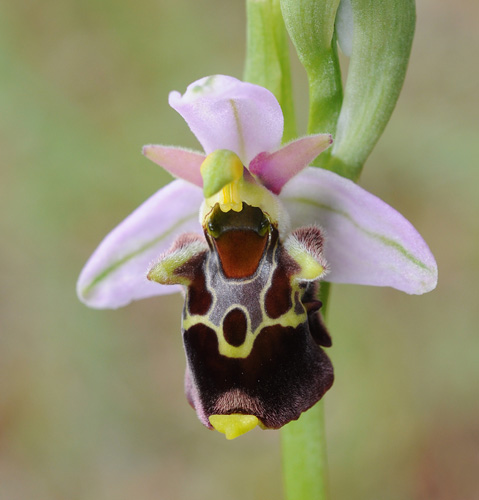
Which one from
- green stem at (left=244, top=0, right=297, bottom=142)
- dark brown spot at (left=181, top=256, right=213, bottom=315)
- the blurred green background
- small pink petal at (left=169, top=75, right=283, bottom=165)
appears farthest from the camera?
the blurred green background

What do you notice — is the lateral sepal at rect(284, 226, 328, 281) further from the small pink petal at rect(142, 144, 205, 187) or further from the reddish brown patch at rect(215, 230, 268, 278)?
the small pink petal at rect(142, 144, 205, 187)

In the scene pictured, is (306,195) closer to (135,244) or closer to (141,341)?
(135,244)

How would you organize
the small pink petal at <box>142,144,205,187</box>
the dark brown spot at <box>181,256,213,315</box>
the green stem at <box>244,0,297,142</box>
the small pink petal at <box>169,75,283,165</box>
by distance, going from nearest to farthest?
the small pink petal at <box>169,75,283,165</box>
the dark brown spot at <box>181,256,213,315</box>
the small pink petal at <box>142,144,205,187</box>
the green stem at <box>244,0,297,142</box>

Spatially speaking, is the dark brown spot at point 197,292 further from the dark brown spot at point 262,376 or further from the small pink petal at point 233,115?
the small pink petal at point 233,115

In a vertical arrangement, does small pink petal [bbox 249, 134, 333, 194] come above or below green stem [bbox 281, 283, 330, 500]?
above

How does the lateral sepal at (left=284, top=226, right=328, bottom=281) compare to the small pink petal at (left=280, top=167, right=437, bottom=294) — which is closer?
the lateral sepal at (left=284, top=226, right=328, bottom=281)

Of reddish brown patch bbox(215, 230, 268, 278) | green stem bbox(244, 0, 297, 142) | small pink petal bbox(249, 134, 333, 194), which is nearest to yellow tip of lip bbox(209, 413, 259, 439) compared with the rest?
A: reddish brown patch bbox(215, 230, 268, 278)

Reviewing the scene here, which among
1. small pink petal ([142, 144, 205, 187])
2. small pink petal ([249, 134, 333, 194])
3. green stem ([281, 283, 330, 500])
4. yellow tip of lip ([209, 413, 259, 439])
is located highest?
small pink petal ([142, 144, 205, 187])

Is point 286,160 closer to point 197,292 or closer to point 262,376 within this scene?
point 197,292

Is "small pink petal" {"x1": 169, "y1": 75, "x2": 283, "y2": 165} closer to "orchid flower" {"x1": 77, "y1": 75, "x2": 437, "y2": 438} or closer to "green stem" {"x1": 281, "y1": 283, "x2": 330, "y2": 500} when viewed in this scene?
"orchid flower" {"x1": 77, "y1": 75, "x2": 437, "y2": 438}
